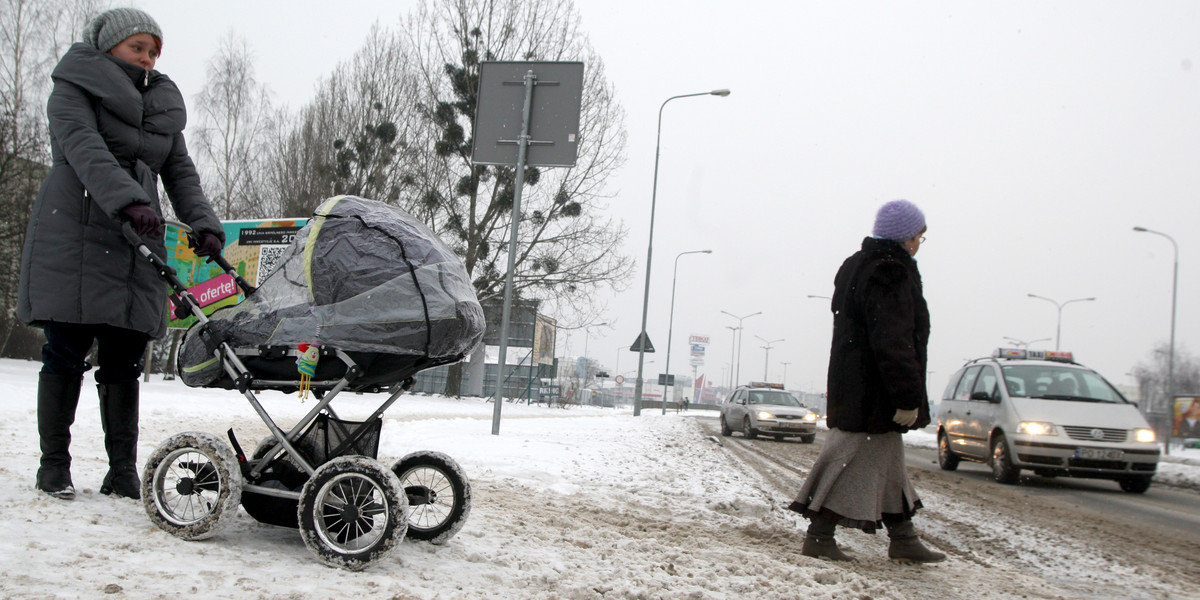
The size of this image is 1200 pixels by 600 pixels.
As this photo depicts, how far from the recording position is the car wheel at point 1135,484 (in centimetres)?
980

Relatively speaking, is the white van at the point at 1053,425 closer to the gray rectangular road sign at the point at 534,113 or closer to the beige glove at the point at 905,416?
the gray rectangular road sign at the point at 534,113

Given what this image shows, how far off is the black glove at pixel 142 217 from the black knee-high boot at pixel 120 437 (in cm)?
85

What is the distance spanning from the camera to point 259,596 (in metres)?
2.32

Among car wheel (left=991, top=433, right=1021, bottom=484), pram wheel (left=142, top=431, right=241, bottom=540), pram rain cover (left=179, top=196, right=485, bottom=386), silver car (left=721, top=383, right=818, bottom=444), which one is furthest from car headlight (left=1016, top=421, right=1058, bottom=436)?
pram wheel (left=142, top=431, right=241, bottom=540)

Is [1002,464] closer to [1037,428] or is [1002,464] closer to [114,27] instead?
[1037,428]

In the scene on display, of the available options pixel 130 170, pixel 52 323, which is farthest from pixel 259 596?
pixel 130 170

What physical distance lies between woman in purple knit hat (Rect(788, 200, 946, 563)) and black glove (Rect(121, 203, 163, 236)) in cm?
312

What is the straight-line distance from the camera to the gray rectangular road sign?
9898 millimetres

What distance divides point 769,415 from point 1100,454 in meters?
9.38

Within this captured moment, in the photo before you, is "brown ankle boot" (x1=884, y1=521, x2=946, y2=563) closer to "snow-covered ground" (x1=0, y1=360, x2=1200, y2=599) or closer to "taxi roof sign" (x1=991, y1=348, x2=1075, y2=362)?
"snow-covered ground" (x1=0, y1=360, x2=1200, y2=599)

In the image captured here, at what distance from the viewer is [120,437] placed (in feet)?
11.7

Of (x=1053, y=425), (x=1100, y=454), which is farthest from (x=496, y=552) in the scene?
(x=1100, y=454)

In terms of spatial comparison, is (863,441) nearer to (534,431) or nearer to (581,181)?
(534,431)

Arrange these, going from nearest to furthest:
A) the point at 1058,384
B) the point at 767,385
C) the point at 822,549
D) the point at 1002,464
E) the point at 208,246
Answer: the point at 208,246 → the point at 822,549 → the point at 1002,464 → the point at 1058,384 → the point at 767,385
